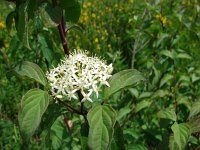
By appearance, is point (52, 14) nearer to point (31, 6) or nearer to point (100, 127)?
point (31, 6)

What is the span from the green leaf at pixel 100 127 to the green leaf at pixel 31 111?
0.13 m

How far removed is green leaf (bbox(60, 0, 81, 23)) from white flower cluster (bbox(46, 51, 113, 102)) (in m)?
0.13

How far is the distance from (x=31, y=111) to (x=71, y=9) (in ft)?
1.35

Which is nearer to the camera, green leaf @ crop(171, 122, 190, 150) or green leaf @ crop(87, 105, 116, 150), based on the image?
green leaf @ crop(87, 105, 116, 150)

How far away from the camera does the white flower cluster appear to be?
120 cm

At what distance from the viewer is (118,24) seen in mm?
4621

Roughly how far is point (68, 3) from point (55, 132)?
580 millimetres

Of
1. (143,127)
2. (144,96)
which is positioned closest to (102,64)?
(144,96)

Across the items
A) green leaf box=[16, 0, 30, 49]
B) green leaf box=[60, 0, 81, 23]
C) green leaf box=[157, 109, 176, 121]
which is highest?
green leaf box=[60, 0, 81, 23]

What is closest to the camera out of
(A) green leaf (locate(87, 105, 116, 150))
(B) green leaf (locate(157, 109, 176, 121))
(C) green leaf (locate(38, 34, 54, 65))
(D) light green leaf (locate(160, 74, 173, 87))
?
(A) green leaf (locate(87, 105, 116, 150))

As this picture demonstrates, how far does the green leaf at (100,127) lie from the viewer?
1009mm

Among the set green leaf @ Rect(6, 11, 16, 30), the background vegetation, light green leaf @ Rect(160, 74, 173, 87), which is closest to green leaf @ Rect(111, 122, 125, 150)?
the background vegetation

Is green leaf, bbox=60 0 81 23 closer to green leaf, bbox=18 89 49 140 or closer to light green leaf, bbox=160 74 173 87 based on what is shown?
green leaf, bbox=18 89 49 140

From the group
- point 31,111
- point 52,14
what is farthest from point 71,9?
point 31,111
